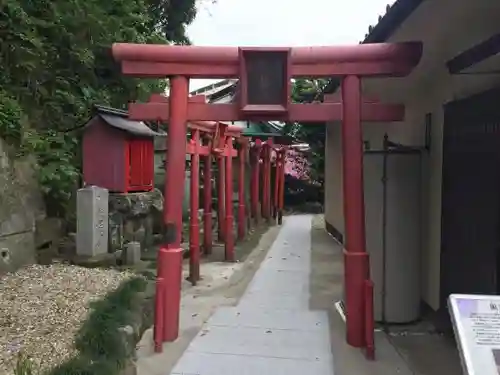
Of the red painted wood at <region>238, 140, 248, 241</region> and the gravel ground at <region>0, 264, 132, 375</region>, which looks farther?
the red painted wood at <region>238, 140, 248, 241</region>

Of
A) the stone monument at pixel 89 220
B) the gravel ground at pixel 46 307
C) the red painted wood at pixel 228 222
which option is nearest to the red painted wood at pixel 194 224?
the gravel ground at pixel 46 307

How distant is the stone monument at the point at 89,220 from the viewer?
784cm

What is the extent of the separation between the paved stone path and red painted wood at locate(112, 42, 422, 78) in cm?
261

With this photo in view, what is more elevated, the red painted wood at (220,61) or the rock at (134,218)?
the red painted wood at (220,61)

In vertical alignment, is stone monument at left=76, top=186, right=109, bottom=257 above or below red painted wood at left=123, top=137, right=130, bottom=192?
below

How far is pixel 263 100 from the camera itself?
533 centimetres

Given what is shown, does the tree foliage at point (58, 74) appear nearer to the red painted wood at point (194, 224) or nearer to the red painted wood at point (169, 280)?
the red painted wood at point (194, 224)

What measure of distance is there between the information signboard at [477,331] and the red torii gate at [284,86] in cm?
297

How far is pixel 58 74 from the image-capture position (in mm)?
10031

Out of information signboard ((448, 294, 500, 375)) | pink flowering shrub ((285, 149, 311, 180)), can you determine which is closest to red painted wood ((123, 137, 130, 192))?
information signboard ((448, 294, 500, 375))

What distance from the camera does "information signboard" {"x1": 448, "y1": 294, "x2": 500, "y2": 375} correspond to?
6.84ft

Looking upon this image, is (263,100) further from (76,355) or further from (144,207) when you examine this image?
(144,207)

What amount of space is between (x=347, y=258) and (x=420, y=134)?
255 cm

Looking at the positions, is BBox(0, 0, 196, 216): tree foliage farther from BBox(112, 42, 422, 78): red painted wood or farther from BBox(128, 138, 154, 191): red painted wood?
BBox(112, 42, 422, 78): red painted wood
